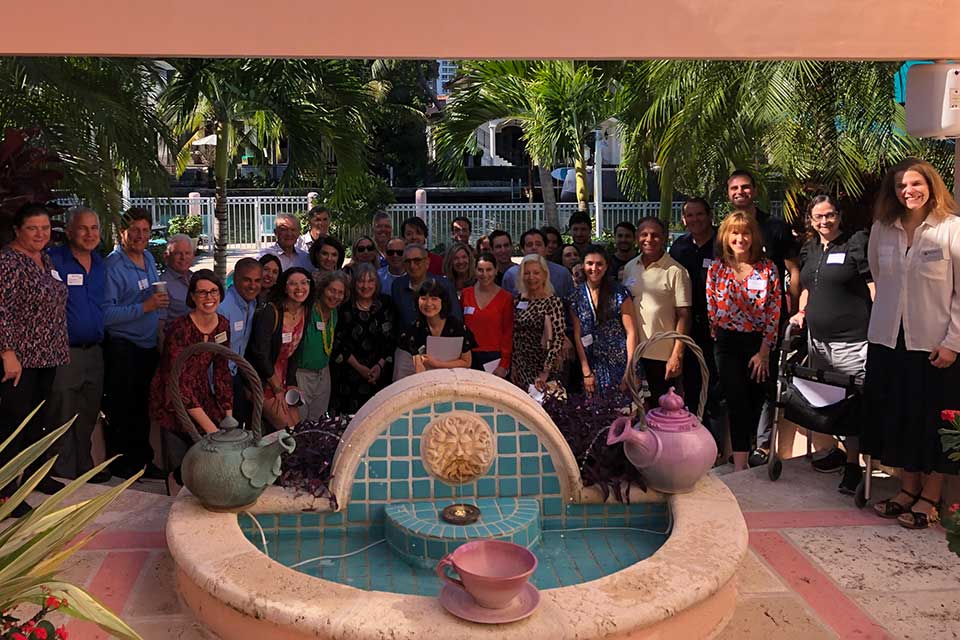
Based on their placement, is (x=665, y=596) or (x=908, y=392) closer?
(x=665, y=596)

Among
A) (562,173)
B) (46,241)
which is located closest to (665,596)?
(46,241)

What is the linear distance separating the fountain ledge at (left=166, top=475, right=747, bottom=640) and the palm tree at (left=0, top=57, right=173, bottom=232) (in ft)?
13.6

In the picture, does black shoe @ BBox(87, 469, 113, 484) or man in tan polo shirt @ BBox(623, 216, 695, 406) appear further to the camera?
man in tan polo shirt @ BBox(623, 216, 695, 406)

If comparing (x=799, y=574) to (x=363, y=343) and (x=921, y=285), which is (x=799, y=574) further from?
(x=363, y=343)

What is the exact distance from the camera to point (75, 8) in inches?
210

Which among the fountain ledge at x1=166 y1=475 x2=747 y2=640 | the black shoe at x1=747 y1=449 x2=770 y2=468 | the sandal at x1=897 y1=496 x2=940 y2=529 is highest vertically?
the fountain ledge at x1=166 y1=475 x2=747 y2=640

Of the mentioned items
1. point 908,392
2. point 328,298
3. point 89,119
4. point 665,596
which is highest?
point 89,119

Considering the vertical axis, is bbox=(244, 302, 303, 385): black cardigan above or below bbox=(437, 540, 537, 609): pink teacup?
above

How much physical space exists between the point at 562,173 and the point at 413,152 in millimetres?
4462

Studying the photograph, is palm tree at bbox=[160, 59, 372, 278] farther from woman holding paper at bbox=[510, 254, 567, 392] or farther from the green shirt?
woman holding paper at bbox=[510, 254, 567, 392]

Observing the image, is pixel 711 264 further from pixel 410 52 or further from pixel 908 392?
pixel 410 52

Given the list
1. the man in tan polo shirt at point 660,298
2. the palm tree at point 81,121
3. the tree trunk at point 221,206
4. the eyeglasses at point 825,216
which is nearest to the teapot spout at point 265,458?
the man in tan polo shirt at point 660,298

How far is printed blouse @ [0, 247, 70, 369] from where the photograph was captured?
5.56 meters

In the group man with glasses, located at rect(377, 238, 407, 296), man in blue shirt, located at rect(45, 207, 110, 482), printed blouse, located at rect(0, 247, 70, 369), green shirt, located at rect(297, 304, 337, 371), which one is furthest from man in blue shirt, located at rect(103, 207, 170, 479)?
man with glasses, located at rect(377, 238, 407, 296)
